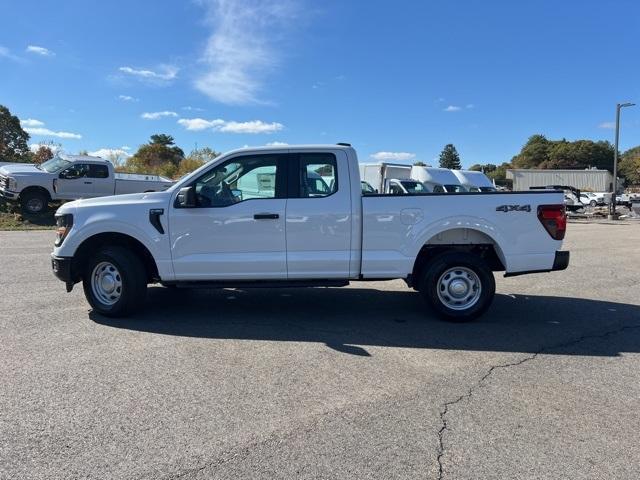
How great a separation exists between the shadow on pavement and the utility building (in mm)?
66781

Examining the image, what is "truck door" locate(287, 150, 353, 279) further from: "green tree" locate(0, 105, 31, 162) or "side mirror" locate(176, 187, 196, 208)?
"green tree" locate(0, 105, 31, 162)

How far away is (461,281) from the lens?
20.7 feet

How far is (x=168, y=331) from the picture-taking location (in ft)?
19.2

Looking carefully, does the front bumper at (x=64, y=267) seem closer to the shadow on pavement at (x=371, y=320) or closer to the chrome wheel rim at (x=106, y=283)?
the chrome wheel rim at (x=106, y=283)

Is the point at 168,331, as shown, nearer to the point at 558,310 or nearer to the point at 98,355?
the point at 98,355

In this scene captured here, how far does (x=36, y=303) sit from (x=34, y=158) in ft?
163

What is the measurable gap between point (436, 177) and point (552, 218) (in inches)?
1002

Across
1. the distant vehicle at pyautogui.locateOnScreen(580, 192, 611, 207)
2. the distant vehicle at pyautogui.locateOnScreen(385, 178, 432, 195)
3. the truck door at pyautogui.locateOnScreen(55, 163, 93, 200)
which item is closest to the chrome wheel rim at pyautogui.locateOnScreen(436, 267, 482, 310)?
the truck door at pyautogui.locateOnScreen(55, 163, 93, 200)

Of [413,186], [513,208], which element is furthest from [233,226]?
[413,186]

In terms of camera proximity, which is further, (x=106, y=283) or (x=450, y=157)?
(x=450, y=157)

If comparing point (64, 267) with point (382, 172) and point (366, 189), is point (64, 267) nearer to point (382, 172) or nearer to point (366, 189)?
point (366, 189)

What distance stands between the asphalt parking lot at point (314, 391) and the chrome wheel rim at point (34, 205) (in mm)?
13019

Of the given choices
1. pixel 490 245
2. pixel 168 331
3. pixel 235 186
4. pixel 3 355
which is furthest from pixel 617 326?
pixel 3 355

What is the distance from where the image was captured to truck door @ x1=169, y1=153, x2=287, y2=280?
239 inches
